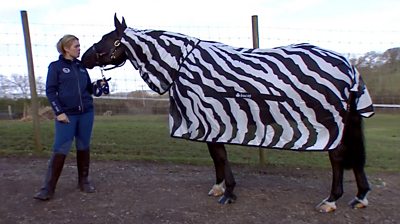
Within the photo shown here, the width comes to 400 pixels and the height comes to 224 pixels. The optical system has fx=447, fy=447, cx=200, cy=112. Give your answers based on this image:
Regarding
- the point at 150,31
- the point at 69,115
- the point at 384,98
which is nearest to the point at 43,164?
the point at 69,115

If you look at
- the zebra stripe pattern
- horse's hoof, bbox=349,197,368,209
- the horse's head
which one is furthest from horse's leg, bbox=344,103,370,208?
the horse's head

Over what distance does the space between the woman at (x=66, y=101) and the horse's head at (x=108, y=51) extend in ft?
0.58

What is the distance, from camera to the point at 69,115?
464 centimetres

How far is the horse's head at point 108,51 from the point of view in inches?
195

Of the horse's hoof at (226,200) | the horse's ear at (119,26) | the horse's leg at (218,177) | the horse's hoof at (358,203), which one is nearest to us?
the horse's hoof at (358,203)

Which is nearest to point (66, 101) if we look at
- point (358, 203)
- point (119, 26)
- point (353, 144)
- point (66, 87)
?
point (66, 87)

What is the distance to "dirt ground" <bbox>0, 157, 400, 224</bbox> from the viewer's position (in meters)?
4.21

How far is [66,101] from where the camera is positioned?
4.59m

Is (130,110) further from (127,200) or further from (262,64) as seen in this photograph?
(262,64)

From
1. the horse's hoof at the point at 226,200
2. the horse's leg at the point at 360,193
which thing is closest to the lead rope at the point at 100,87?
the horse's hoof at the point at 226,200

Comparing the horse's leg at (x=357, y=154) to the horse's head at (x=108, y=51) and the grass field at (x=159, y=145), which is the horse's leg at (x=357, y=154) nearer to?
the grass field at (x=159, y=145)

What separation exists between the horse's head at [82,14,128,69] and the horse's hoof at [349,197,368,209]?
2.88 metres

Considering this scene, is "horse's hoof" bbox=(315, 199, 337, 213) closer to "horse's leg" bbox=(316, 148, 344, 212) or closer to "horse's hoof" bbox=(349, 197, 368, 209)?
"horse's leg" bbox=(316, 148, 344, 212)

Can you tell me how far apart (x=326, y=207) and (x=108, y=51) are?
283 centimetres
